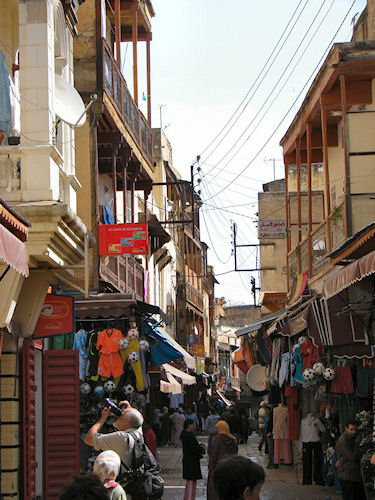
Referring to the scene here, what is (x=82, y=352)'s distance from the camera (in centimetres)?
1553

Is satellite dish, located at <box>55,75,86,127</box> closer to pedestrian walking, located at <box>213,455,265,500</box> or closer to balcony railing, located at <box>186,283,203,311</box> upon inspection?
pedestrian walking, located at <box>213,455,265,500</box>

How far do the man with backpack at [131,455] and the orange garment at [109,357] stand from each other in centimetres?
696

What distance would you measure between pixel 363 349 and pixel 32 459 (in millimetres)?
5151

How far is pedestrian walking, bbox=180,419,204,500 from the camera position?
48.0ft

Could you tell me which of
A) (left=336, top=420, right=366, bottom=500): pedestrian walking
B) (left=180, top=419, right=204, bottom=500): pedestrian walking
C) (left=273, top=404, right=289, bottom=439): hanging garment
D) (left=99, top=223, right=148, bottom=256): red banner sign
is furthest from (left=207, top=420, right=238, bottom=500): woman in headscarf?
(left=273, top=404, right=289, bottom=439): hanging garment

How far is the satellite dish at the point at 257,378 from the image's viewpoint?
25125mm

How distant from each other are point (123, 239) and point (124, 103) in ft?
13.3

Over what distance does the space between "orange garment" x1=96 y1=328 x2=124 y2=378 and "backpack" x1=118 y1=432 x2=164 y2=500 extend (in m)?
7.04

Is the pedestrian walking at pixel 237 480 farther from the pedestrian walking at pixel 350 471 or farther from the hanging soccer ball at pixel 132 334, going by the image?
the hanging soccer ball at pixel 132 334

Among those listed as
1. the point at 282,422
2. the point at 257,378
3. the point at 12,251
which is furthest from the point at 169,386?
the point at 12,251

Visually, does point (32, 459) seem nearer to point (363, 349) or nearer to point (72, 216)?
point (72, 216)

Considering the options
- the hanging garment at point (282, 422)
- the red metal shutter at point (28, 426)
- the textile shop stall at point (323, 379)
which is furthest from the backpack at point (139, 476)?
the hanging garment at point (282, 422)

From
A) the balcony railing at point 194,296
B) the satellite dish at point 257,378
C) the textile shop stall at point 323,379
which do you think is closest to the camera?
the textile shop stall at point 323,379

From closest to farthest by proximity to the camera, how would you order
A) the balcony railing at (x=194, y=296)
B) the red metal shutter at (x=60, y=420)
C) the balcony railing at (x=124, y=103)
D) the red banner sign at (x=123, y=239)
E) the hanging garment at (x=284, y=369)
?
the red metal shutter at (x=60, y=420), the red banner sign at (x=123, y=239), the hanging garment at (x=284, y=369), the balcony railing at (x=124, y=103), the balcony railing at (x=194, y=296)
